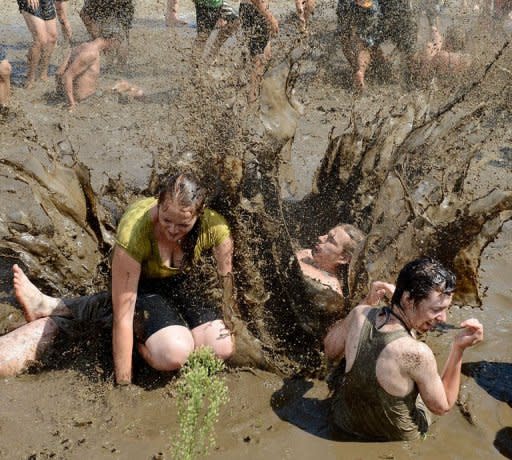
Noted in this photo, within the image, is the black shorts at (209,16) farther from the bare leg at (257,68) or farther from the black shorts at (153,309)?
the black shorts at (153,309)

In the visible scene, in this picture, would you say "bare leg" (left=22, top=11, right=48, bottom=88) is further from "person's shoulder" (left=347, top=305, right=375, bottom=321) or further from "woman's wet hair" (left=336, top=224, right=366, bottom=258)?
"person's shoulder" (left=347, top=305, right=375, bottom=321)

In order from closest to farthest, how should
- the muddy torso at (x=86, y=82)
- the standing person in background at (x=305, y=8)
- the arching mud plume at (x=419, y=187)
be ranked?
the arching mud plume at (x=419, y=187)
the muddy torso at (x=86, y=82)
the standing person in background at (x=305, y=8)

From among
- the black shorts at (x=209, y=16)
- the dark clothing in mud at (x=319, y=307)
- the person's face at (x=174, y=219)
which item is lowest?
the dark clothing in mud at (x=319, y=307)

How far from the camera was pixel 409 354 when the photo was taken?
142 inches

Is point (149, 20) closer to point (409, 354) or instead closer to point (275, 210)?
point (275, 210)

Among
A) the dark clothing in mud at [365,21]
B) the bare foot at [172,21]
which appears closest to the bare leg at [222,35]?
the dark clothing in mud at [365,21]

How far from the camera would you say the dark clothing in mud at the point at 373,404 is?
12.3 feet

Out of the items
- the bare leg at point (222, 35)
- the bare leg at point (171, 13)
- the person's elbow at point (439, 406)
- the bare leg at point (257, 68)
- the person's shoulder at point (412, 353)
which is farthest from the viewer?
the bare leg at point (171, 13)

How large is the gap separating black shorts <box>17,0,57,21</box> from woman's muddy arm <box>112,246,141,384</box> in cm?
611

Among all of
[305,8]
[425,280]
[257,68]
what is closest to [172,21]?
[305,8]

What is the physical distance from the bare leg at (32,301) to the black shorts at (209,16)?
5230 millimetres

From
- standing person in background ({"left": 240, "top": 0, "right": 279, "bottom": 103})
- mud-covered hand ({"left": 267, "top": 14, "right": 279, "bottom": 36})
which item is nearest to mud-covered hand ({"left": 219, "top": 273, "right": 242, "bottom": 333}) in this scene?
standing person in background ({"left": 240, "top": 0, "right": 279, "bottom": 103})

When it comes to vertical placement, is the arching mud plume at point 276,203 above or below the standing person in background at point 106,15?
below

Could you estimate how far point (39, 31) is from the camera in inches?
368
